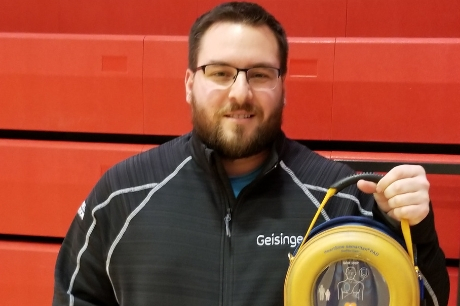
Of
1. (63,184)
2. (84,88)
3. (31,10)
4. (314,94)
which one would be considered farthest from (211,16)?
(31,10)

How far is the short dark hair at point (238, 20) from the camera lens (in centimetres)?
75

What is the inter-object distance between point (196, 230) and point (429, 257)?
0.32 metres

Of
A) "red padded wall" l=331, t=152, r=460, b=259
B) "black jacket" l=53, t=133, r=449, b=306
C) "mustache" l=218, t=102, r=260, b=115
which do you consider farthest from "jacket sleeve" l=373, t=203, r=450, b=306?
"red padded wall" l=331, t=152, r=460, b=259

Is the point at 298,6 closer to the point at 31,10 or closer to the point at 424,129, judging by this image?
the point at 424,129

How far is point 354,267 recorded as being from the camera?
1.94 feet

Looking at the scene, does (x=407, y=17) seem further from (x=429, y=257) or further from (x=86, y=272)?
(x=86, y=272)

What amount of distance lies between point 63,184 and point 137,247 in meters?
0.45

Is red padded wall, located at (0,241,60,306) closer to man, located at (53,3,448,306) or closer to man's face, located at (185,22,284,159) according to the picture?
man, located at (53,3,448,306)

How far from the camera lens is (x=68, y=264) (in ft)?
2.61

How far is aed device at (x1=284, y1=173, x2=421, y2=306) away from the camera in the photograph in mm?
554

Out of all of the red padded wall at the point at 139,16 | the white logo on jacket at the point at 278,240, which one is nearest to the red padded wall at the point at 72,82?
the red padded wall at the point at 139,16

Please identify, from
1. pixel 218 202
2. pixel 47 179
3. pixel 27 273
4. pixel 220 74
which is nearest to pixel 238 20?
pixel 220 74

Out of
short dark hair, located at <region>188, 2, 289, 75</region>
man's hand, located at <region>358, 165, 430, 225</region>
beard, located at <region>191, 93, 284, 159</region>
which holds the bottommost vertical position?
man's hand, located at <region>358, 165, 430, 225</region>

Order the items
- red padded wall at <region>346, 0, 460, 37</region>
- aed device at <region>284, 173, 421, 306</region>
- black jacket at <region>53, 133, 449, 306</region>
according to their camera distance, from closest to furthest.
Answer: aed device at <region>284, 173, 421, 306</region> → black jacket at <region>53, 133, 449, 306</region> → red padded wall at <region>346, 0, 460, 37</region>
